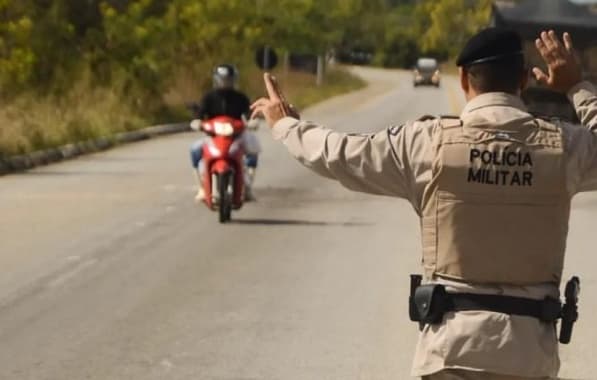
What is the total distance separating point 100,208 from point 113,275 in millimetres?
5463

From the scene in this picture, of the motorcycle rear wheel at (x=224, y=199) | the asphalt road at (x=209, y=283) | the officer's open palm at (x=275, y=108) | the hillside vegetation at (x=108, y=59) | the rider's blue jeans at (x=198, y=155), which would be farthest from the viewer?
the hillside vegetation at (x=108, y=59)

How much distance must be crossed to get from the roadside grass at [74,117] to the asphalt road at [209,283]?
4.79m

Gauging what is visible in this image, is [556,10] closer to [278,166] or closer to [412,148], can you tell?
[278,166]

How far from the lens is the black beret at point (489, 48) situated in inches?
173

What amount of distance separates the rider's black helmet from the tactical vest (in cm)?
1159

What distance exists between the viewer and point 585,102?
15.4 feet

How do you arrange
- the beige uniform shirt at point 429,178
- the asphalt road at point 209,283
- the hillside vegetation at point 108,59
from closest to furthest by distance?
the beige uniform shirt at point 429,178 < the asphalt road at point 209,283 < the hillside vegetation at point 108,59

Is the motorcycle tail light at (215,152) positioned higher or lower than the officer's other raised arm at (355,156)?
lower

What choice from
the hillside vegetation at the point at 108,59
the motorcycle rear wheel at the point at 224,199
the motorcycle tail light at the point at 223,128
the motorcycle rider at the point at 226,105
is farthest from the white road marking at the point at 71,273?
the hillside vegetation at the point at 108,59

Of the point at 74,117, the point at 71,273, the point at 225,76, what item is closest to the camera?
the point at 71,273

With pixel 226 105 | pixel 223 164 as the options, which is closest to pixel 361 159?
pixel 223 164

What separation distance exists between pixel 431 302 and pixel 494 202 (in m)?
0.32

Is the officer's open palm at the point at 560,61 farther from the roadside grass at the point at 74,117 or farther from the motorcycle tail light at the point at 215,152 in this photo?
the roadside grass at the point at 74,117

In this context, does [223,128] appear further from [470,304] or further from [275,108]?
[470,304]
